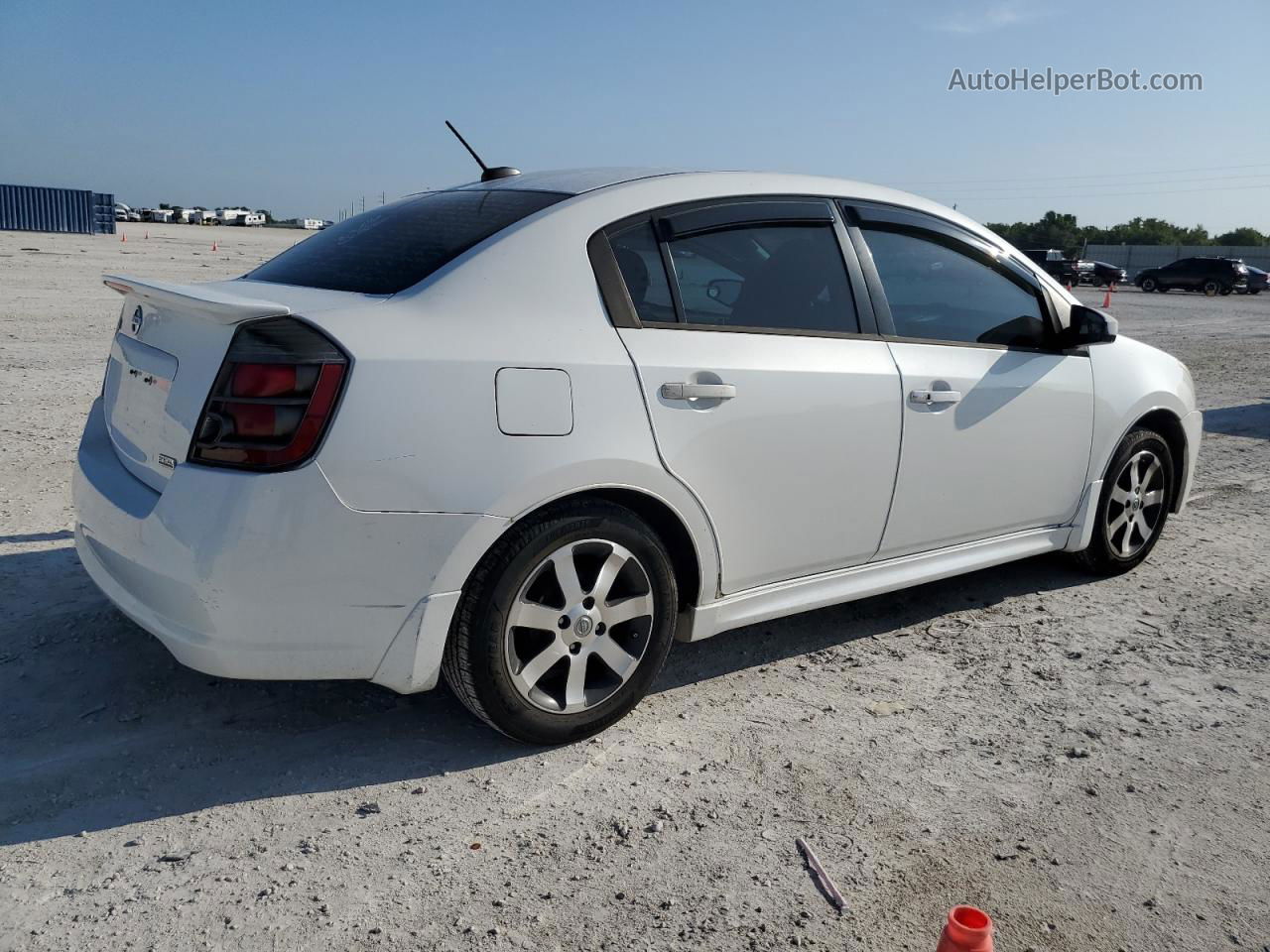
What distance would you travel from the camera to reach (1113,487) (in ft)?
16.3

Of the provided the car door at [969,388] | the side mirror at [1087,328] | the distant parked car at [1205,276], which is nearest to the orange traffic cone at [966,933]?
the car door at [969,388]

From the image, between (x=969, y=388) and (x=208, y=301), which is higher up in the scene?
(x=208, y=301)

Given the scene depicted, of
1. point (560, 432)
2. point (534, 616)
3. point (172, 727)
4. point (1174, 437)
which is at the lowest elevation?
point (172, 727)

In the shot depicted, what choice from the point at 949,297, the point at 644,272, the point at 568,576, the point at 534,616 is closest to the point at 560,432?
the point at 568,576

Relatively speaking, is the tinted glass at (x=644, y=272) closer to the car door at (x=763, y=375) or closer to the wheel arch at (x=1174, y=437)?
the car door at (x=763, y=375)

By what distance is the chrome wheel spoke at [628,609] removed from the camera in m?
3.29

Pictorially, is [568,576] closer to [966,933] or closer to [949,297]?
[966,933]

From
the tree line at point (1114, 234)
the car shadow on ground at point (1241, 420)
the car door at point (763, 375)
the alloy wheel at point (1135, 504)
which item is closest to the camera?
the car door at point (763, 375)

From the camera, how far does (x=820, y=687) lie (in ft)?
12.7

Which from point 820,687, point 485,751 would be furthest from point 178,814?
point 820,687

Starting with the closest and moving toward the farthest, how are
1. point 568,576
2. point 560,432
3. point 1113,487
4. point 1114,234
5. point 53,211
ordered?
point 560,432, point 568,576, point 1113,487, point 53,211, point 1114,234

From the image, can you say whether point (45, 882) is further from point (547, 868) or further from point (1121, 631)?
point (1121, 631)

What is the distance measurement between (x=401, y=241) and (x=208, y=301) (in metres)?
0.75

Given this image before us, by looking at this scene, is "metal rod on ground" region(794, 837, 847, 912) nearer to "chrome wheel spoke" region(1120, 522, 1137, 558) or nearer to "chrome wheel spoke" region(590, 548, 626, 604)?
"chrome wheel spoke" region(590, 548, 626, 604)
